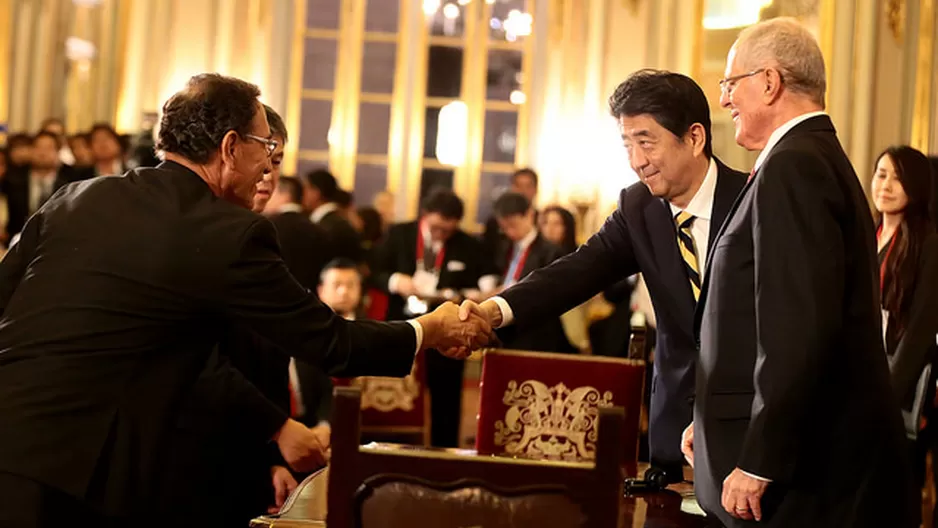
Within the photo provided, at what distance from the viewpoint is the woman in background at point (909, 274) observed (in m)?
3.68

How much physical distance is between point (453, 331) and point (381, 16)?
853 centimetres

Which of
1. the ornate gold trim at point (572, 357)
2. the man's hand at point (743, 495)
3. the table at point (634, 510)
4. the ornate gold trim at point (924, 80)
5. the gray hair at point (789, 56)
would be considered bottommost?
the table at point (634, 510)

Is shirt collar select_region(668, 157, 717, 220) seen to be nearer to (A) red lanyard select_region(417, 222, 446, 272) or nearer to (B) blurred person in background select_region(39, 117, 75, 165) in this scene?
(A) red lanyard select_region(417, 222, 446, 272)

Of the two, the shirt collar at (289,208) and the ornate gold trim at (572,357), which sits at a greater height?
the shirt collar at (289,208)

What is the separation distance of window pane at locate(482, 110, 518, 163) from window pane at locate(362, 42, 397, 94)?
970 millimetres

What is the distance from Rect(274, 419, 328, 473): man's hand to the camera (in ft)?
8.93

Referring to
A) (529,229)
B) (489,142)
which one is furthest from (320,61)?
(529,229)

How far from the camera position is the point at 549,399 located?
3.35 m

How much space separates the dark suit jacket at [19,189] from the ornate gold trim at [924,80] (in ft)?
15.9

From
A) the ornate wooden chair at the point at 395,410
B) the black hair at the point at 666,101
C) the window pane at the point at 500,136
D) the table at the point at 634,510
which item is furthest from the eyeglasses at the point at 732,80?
the window pane at the point at 500,136

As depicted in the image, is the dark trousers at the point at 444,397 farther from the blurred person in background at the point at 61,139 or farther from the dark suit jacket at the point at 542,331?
the blurred person in background at the point at 61,139

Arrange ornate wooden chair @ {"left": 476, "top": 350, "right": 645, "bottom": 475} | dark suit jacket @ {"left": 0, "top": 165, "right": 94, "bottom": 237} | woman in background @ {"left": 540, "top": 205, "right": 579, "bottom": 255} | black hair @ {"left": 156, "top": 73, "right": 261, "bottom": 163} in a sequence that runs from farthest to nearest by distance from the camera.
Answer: dark suit jacket @ {"left": 0, "top": 165, "right": 94, "bottom": 237} < woman in background @ {"left": 540, "top": 205, "right": 579, "bottom": 255} < ornate wooden chair @ {"left": 476, "top": 350, "right": 645, "bottom": 475} < black hair @ {"left": 156, "top": 73, "right": 261, "bottom": 163}

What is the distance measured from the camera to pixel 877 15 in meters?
6.56

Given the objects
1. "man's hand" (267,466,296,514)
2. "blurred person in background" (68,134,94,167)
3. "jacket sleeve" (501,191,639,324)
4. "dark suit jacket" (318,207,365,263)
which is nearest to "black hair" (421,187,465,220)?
"dark suit jacket" (318,207,365,263)
